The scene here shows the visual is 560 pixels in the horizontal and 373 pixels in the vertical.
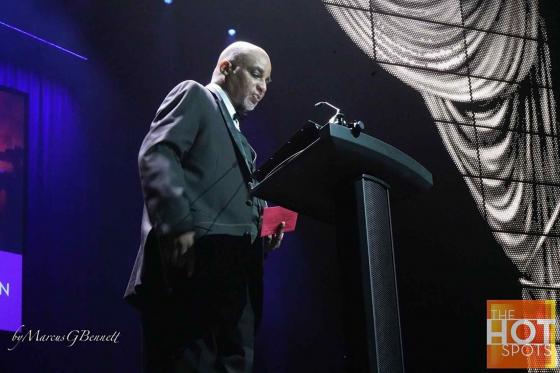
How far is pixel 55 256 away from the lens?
2.89 meters

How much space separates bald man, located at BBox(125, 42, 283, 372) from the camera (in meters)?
1.53

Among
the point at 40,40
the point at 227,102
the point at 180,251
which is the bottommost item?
the point at 180,251

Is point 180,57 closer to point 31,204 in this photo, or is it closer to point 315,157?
point 31,204

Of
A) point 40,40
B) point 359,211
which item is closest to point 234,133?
point 359,211

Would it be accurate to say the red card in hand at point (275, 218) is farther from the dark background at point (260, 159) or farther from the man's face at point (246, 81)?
the dark background at point (260, 159)

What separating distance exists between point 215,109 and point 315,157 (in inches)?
22.0

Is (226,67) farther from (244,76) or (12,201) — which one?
(12,201)

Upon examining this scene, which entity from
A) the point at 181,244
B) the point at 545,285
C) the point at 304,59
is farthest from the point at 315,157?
the point at 545,285

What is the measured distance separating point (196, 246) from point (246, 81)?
1.98 feet

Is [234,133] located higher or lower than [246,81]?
lower

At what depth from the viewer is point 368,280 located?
50.5 inches

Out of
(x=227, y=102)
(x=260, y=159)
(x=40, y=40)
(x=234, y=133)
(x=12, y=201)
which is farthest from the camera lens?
(x=260, y=159)

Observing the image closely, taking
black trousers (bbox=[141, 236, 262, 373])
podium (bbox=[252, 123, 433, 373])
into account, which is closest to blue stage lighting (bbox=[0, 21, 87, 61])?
black trousers (bbox=[141, 236, 262, 373])

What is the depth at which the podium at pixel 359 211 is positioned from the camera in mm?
1260
